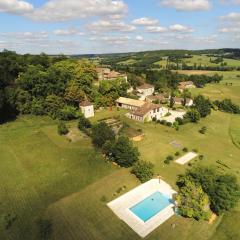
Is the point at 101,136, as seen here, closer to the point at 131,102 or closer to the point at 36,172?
the point at 36,172

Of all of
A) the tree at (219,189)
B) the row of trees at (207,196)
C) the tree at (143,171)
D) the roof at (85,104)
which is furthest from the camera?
the roof at (85,104)

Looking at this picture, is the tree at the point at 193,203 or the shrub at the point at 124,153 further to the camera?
the shrub at the point at 124,153

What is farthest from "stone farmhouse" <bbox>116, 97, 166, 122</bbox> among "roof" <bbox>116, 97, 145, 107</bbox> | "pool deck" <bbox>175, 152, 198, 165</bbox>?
"pool deck" <bbox>175, 152, 198, 165</bbox>

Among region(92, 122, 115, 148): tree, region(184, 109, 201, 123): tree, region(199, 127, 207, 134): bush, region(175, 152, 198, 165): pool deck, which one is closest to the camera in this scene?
region(175, 152, 198, 165): pool deck

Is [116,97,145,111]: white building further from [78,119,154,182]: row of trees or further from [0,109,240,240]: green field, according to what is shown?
[78,119,154,182]: row of trees

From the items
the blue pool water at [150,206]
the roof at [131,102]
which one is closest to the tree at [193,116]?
the roof at [131,102]

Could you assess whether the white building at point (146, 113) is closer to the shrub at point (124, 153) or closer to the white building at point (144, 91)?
the white building at point (144, 91)
